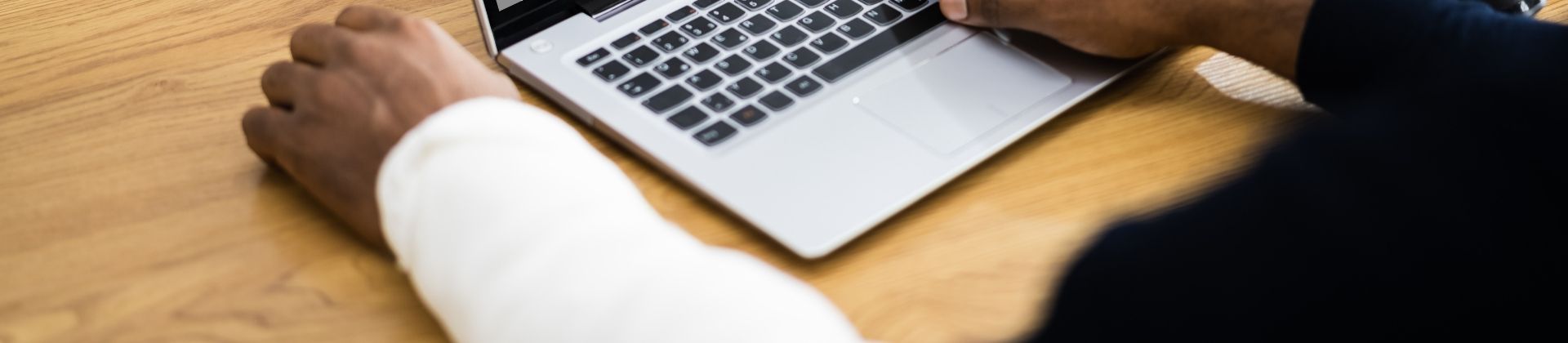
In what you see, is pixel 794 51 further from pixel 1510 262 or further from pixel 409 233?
pixel 1510 262

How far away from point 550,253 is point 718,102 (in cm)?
20

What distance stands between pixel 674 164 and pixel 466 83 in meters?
0.11

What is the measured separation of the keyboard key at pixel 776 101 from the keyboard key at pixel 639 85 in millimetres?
60

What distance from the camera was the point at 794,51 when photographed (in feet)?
2.41

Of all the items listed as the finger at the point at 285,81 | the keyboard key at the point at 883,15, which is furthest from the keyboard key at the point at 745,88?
the finger at the point at 285,81

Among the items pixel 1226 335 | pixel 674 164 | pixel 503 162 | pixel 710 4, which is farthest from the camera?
pixel 710 4

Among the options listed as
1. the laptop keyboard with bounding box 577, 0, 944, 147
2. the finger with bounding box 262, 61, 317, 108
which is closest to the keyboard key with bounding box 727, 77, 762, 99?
the laptop keyboard with bounding box 577, 0, 944, 147

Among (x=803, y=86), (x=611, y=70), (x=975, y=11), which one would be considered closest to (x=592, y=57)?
(x=611, y=70)

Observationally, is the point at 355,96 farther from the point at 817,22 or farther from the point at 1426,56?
the point at 1426,56

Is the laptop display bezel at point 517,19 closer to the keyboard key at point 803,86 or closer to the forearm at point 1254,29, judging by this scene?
the keyboard key at point 803,86

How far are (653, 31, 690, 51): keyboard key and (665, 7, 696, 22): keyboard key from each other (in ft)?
0.05

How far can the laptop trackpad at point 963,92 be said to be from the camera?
26.7 inches

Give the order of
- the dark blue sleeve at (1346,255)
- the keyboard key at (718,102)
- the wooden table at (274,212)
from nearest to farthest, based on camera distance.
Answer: the dark blue sleeve at (1346,255) < the wooden table at (274,212) < the keyboard key at (718,102)

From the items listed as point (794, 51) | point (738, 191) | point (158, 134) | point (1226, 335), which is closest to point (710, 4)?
point (794, 51)
